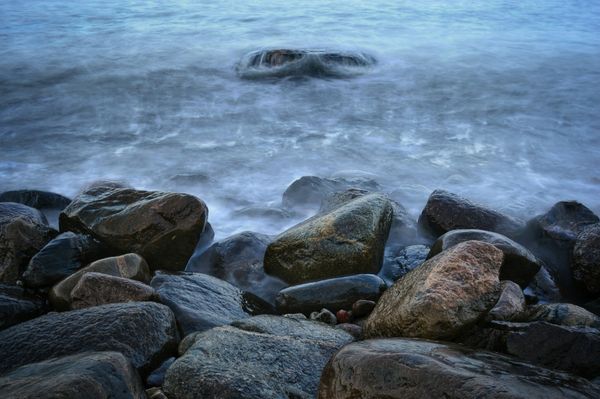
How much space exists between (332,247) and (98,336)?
5.92ft

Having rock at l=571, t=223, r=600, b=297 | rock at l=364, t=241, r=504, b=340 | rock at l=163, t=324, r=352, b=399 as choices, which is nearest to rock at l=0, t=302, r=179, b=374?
rock at l=163, t=324, r=352, b=399

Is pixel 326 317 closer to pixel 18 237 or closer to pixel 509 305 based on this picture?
pixel 509 305

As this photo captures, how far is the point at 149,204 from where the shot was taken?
4.47 m

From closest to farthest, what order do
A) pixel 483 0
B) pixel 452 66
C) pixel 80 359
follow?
pixel 80 359, pixel 452 66, pixel 483 0

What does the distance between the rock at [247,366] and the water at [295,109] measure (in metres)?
2.41

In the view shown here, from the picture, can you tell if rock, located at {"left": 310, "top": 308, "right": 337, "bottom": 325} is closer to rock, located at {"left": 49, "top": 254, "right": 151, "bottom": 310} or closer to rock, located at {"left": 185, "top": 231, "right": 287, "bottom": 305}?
rock, located at {"left": 185, "top": 231, "right": 287, "bottom": 305}

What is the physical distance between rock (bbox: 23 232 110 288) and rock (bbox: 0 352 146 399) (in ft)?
5.20

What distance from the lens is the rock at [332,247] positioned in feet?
13.5

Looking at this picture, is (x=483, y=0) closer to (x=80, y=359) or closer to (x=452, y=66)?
(x=452, y=66)

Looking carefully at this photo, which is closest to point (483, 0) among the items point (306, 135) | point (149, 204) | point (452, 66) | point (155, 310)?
point (452, 66)

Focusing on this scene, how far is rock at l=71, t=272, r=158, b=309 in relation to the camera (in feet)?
11.1

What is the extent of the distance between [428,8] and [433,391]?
16680 mm

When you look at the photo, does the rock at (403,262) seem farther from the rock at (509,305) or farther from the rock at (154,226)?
the rock at (154,226)

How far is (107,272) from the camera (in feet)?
12.5
